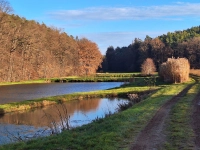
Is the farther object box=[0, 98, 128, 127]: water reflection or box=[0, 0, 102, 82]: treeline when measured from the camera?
box=[0, 0, 102, 82]: treeline

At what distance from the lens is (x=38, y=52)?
66438mm

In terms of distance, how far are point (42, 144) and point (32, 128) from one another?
8.22m

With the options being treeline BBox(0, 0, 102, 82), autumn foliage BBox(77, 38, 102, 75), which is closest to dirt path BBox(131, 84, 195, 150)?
treeline BBox(0, 0, 102, 82)

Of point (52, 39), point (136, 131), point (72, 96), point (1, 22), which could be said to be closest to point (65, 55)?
point (52, 39)

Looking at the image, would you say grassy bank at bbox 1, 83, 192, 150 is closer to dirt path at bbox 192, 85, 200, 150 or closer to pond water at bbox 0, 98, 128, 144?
dirt path at bbox 192, 85, 200, 150

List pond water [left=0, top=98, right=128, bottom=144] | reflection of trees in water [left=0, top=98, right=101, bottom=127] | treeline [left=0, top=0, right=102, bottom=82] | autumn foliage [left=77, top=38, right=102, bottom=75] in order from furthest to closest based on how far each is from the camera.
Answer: autumn foliage [left=77, top=38, right=102, bottom=75], treeline [left=0, top=0, right=102, bottom=82], reflection of trees in water [left=0, top=98, right=101, bottom=127], pond water [left=0, top=98, right=128, bottom=144]

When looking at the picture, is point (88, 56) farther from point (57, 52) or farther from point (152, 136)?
point (152, 136)

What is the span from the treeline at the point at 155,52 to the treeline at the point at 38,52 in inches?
859

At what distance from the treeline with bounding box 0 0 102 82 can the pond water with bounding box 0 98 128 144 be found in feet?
113

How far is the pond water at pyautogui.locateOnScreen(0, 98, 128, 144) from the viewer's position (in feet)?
49.2

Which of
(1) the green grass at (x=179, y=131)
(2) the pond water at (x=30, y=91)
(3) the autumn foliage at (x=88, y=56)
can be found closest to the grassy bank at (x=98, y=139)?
(1) the green grass at (x=179, y=131)

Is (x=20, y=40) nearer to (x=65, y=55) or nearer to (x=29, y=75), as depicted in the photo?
(x=29, y=75)

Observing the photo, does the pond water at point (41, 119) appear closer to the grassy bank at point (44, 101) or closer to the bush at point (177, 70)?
the grassy bank at point (44, 101)

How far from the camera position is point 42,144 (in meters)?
8.74
